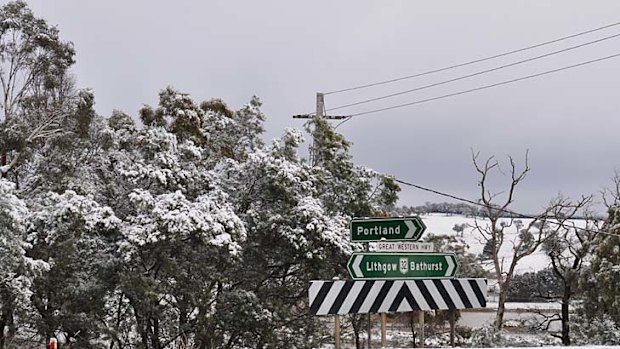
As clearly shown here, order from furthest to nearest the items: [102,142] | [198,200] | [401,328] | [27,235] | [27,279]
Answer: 1. [401,328]
2. [102,142]
3. [198,200]
4. [27,235]
5. [27,279]

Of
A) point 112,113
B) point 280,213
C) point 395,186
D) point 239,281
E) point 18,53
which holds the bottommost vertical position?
point 239,281

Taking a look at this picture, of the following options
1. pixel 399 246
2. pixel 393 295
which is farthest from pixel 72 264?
pixel 393 295

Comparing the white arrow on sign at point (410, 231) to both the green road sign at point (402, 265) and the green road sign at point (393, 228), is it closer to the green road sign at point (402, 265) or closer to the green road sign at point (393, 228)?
the green road sign at point (393, 228)

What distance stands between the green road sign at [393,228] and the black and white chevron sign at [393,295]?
663 mm

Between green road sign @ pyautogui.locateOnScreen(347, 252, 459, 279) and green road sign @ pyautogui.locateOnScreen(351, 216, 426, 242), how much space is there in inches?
13.5

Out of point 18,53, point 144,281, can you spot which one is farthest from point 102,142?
point 144,281

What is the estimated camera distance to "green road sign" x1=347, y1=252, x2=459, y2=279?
9.30 meters

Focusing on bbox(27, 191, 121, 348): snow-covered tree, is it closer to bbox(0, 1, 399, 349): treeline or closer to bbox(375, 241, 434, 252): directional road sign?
bbox(0, 1, 399, 349): treeline

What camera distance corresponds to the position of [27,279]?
18531 millimetres

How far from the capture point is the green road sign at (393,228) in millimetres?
9820

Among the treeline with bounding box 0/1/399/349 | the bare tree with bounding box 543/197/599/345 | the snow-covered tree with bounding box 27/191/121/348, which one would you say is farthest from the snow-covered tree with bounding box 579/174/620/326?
the snow-covered tree with bounding box 27/191/121/348

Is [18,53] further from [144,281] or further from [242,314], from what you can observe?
[242,314]

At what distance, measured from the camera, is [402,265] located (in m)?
9.49

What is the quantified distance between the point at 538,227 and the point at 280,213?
66.0 feet
